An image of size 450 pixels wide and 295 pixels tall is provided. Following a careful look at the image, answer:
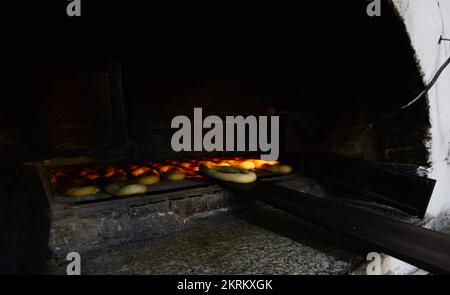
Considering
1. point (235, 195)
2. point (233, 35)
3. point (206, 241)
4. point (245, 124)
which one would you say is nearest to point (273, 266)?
point (206, 241)

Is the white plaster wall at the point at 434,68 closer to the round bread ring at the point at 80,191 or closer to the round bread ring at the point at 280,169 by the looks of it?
the round bread ring at the point at 280,169

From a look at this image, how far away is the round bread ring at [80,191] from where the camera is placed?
1.92m

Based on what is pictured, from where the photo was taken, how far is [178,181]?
2.42 metres

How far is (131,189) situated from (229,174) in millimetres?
868

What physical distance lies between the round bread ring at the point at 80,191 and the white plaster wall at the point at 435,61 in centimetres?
269

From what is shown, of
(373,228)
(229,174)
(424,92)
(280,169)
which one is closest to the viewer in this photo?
(373,228)

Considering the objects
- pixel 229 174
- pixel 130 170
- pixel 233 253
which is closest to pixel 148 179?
pixel 130 170

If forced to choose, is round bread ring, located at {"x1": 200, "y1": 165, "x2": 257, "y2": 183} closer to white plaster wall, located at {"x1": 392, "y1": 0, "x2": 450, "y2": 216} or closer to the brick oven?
the brick oven

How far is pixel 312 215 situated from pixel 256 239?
0.44 meters

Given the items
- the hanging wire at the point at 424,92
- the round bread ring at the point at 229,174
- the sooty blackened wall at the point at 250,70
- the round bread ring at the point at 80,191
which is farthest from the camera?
the round bread ring at the point at 229,174

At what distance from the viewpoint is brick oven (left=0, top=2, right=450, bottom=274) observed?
1.69 meters

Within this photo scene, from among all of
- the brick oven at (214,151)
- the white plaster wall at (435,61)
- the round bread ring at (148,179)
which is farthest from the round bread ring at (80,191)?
the white plaster wall at (435,61)

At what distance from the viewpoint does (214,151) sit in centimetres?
366

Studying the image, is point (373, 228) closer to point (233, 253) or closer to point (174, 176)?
point (233, 253)
